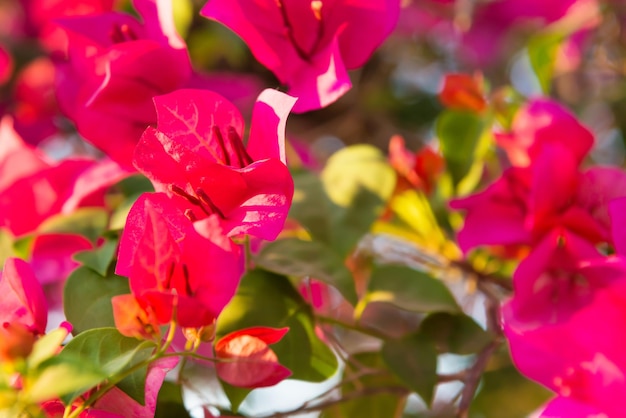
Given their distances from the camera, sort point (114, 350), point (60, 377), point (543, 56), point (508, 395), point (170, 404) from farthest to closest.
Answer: point (508, 395)
point (543, 56)
point (170, 404)
point (114, 350)
point (60, 377)

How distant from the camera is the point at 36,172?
73cm

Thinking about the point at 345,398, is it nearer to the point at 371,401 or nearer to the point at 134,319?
the point at 371,401

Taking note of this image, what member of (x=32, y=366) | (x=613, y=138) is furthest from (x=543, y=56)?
(x=32, y=366)

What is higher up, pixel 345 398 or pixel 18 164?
pixel 18 164

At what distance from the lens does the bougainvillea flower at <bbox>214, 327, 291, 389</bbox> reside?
48 cm

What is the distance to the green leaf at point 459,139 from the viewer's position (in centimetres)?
79

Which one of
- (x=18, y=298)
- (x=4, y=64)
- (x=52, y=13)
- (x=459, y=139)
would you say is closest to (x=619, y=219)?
(x=459, y=139)

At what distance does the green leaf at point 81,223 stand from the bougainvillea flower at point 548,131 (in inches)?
15.1

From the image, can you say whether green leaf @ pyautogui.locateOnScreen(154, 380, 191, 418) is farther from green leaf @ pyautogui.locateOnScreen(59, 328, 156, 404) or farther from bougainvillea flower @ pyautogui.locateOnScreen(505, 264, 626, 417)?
bougainvillea flower @ pyautogui.locateOnScreen(505, 264, 626, 417)

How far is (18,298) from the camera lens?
0.50 meters

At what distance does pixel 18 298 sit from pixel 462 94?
536 mm

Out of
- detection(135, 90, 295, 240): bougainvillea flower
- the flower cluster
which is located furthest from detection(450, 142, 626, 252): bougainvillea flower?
detection(135, 90, 295, 240): bougainvillea flower

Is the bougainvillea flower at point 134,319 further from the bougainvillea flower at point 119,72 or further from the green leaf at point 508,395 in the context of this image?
the green leaf at point 508,395

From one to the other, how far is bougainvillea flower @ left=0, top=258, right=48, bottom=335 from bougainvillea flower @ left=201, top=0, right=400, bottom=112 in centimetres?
22
